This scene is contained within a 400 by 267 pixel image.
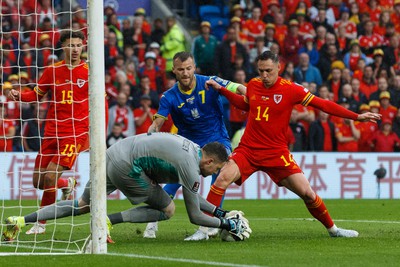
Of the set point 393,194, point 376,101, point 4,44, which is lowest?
point 393,194

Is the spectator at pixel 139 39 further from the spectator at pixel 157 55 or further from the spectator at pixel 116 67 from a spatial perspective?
the spectator at pixel 116 67

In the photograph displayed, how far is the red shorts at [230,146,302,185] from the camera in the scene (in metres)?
12.1

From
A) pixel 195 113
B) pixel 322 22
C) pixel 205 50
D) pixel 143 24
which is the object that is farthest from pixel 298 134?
pixel 195 113

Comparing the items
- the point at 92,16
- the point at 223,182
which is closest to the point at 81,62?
the point at 223,182

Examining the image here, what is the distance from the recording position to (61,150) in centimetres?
1352

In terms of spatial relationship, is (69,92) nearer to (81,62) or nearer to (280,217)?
(81,62)

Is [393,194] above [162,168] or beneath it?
beneath

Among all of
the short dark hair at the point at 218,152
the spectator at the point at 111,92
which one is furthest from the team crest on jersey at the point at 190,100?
the spectator at the point at 111,92

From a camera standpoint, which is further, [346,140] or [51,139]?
[346,140]

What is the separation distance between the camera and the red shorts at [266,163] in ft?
39.8

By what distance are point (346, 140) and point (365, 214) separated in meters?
7.18

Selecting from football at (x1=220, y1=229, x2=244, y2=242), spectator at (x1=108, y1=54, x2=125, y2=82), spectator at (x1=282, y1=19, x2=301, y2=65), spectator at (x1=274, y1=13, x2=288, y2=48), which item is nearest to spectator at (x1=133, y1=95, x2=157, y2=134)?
spectator at (x1=108, y1=54, x2=125, y2=82)

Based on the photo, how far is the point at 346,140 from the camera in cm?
2397

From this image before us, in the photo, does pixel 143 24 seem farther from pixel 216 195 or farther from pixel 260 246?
pixel 260 246
